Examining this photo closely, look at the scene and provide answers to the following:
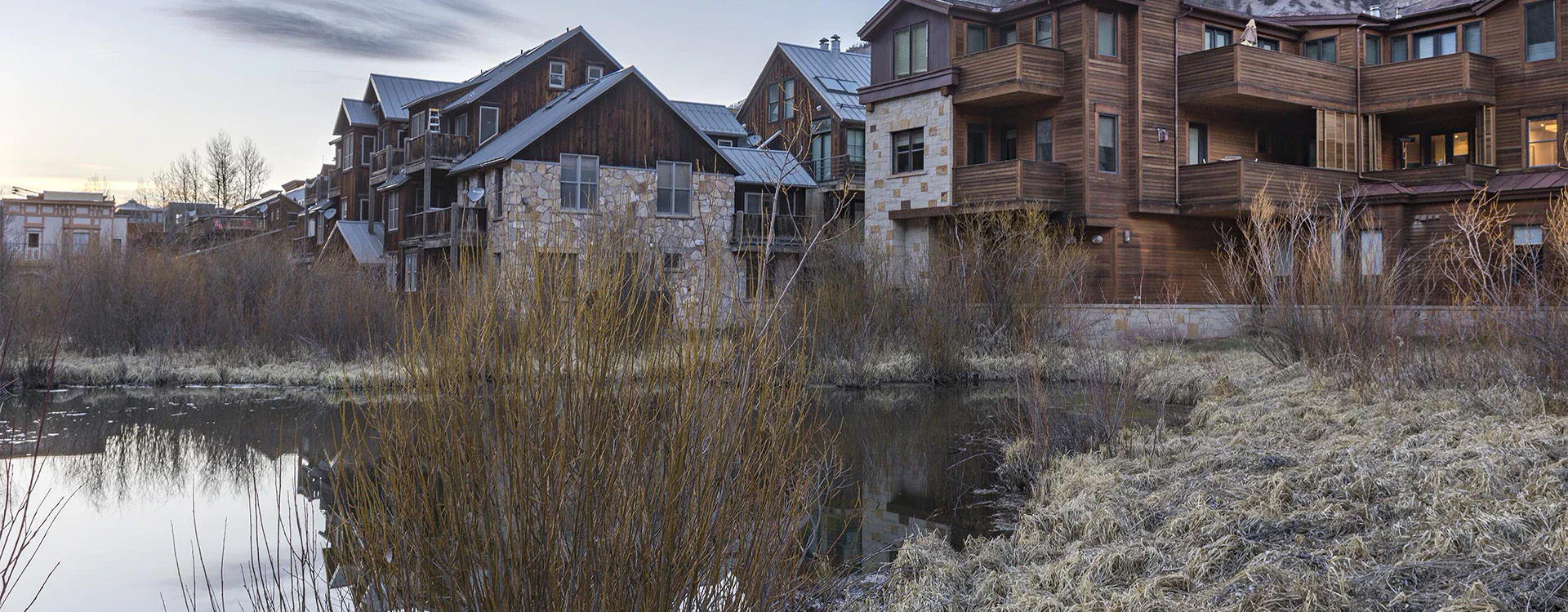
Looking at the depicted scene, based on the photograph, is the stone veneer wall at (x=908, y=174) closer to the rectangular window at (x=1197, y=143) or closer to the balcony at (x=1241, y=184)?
the balcony at (x=1241, y=184)

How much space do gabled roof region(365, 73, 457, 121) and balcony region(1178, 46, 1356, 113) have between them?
1032 inches

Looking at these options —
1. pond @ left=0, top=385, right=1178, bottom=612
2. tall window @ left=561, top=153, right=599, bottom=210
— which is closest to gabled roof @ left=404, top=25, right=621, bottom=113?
tall window @ left=561, top=153, right=599, bottom=210

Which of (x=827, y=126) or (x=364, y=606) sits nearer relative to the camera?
(x=364, y=606)

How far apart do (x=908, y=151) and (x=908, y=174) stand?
0.76 m

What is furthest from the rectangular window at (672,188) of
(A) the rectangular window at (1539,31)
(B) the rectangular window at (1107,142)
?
(A) the rectangular window at (1539,31)

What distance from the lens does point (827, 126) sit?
1435 inches

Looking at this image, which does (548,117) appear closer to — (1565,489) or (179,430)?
(179,430)

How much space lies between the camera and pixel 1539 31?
26.9m

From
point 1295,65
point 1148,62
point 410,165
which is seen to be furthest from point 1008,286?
point 410,165

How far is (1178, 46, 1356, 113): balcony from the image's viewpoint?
2620 centimetres

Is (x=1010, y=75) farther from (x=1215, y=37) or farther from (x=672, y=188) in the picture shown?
(x=672, y=188)

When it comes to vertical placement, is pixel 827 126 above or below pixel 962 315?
above

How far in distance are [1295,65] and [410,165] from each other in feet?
82.6

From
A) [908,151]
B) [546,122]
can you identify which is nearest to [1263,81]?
[908,151]
